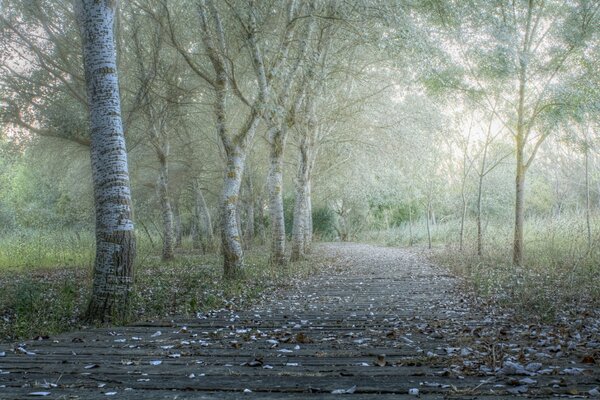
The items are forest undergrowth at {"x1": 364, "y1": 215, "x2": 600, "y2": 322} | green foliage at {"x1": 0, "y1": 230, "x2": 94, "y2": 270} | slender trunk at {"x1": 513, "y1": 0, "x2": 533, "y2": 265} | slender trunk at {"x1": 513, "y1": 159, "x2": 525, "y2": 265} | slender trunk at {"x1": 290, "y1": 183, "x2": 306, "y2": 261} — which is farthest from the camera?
slender trunk at {"x1": 290, "y1": 183, "x2": 306, "y2": 261}

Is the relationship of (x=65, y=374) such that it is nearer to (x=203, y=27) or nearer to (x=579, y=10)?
(x=203, y=27)

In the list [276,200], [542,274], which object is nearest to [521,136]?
[542,274]

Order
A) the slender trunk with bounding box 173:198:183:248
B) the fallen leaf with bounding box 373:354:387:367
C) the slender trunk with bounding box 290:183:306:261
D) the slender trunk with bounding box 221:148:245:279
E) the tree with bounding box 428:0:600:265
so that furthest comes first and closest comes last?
the slender trunk with bounding box 173:198:183:248, the slender trunk with bounding box 290:183:306:261, the tree with bounding box 428:0:600:265, the slender trunk with bounding box 221:148:245:279, the fallen leaf with bounding box 373:354:387:367

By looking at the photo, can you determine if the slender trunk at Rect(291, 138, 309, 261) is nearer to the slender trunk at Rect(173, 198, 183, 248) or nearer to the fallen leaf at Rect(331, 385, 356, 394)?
the slender trunk at Rect(173, 198, 183, 248)

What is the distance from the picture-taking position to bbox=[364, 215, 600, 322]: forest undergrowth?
8086 millimetres

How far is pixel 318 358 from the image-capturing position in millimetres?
4879

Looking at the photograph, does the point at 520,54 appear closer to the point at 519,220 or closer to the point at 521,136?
the point at 521,136

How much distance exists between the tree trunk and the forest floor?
0.89m

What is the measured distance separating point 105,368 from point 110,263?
10.9ft

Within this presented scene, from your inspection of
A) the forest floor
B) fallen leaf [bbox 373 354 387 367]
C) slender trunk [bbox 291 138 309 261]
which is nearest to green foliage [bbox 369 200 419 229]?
slender trunk [bbox 291 138 309 261]

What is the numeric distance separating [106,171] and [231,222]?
18.8ft

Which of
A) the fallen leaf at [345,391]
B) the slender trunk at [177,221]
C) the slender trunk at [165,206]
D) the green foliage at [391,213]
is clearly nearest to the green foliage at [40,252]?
the slender trunk at [165,206]

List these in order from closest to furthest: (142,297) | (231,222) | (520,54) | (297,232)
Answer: (142,297) < (231,222) < (520,54) < (297,232)

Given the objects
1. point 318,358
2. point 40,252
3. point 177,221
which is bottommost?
point 318,358
